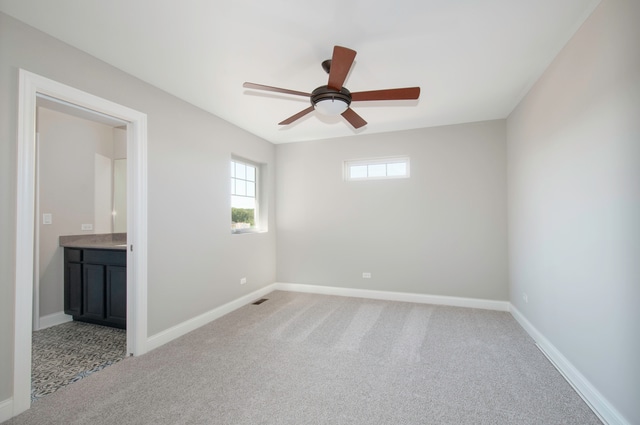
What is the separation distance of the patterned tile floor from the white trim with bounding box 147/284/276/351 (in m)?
0.29

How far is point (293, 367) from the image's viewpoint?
A: 2.46m

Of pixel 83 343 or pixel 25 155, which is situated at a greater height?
pixel 25 155

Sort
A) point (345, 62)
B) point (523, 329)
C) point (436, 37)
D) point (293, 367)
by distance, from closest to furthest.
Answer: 1. point (345, 62)
2. point (436, 37)
3. point (293, 367)
4. point (523, 329)

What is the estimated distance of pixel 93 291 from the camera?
334 cm

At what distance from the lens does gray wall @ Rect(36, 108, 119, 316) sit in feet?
11.4

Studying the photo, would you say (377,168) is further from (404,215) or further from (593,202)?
(593,202)

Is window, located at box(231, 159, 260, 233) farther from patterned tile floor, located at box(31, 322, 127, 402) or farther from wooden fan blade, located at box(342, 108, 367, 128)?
wooden fan blade, located at box(342, 108, 367, 128)

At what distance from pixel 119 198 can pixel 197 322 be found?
→ 240 cm

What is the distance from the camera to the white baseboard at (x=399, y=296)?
3.96 meters

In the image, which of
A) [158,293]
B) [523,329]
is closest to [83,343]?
[158,293]

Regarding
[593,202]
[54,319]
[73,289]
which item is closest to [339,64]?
[593,202]

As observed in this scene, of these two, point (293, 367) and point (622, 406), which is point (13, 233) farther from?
point (622, 406)

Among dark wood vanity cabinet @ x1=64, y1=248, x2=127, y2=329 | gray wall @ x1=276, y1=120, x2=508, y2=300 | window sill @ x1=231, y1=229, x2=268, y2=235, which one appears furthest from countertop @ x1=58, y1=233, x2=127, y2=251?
gray wall @ x1=276, y1=120, x2=508, y2=300

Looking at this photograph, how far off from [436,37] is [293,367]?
9.41 ft
